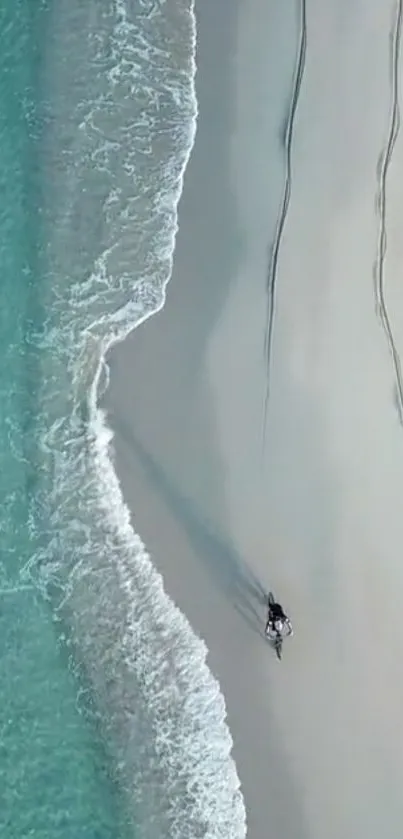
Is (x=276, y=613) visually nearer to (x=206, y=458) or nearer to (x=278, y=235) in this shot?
(x=206, y=458)

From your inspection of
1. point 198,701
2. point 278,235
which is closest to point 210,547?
point 198,701

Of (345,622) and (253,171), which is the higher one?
(253,171)

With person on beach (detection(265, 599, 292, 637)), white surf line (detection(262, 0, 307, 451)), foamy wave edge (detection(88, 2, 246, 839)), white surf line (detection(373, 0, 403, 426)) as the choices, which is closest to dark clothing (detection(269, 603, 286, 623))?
person on beach (detection(265, 599, 292, 637))

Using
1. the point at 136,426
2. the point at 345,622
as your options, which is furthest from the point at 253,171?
the point at 345,622

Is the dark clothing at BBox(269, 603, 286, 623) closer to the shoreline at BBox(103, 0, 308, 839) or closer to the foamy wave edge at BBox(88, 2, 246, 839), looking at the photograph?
the shoreline at BBox(103, 0, 308, 839)

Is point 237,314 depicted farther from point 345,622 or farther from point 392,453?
point 345,622

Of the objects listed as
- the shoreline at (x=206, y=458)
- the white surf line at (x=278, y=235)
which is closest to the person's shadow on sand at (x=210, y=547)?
the shoreline at (x=206, y=458)
